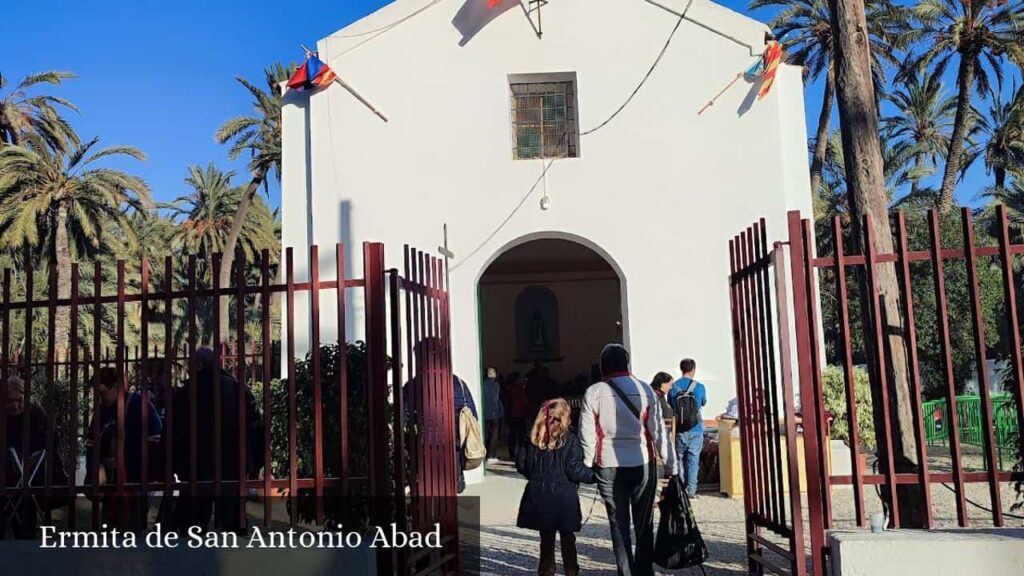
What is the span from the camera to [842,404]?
13109 millimetres

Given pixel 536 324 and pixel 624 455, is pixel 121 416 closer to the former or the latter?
pixel 624 455

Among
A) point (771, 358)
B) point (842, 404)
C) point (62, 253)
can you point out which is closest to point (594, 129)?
point (842, 404)

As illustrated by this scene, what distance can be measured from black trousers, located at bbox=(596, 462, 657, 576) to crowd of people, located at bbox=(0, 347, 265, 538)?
7.82ft

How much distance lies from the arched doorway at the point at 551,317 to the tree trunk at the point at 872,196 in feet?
54.2

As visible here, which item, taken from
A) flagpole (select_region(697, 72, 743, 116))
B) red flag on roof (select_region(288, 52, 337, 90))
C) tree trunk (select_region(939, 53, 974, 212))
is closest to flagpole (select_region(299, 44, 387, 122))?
red flag on roof (select_region(288, 52, 337, 90))

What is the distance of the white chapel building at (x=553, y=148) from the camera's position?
13.9 metres

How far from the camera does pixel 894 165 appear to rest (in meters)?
34.7

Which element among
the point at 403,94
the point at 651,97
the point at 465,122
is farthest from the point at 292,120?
the point at 651,97

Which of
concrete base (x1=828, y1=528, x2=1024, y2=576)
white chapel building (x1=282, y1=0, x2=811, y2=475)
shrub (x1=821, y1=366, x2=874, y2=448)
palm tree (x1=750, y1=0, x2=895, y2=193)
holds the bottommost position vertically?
concrete base (x1=828, y1=528, x2=1024, y2=576)

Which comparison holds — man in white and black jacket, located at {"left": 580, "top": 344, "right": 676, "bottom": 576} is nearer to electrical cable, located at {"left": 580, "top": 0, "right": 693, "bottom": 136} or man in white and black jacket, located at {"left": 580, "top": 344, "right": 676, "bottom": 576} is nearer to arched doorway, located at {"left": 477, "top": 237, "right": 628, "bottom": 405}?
electrical cable, located at {"left": 580, "top": 0, "right": 693, "bottom": 136}

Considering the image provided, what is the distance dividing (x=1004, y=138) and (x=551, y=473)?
99.2ft

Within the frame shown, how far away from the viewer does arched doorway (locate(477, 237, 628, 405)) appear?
23953 millimetres

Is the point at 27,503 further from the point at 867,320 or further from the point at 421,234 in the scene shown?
the point at 421,234

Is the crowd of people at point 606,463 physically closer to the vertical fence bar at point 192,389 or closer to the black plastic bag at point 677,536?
the black plastic bag at point 677,536
